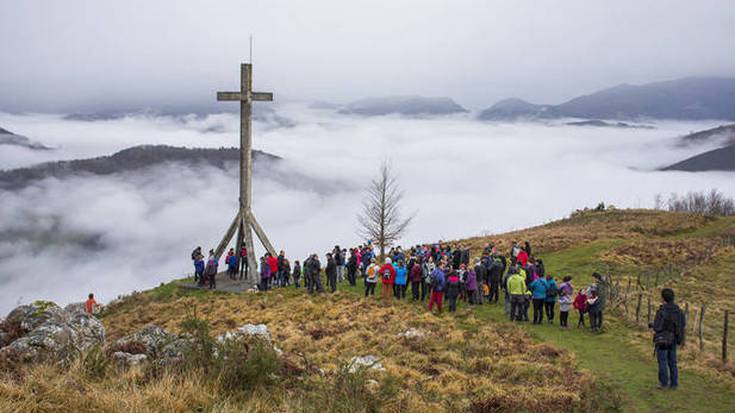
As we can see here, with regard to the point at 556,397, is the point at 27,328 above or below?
above

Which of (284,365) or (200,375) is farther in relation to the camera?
(284,365)

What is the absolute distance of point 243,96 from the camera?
23.1m

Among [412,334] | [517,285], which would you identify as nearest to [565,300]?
[517,285]

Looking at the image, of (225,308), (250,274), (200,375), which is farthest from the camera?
(250,274)

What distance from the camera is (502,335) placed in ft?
50.8

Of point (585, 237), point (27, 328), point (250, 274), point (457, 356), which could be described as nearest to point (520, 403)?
point (457, 356)

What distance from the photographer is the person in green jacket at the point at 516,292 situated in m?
17.4

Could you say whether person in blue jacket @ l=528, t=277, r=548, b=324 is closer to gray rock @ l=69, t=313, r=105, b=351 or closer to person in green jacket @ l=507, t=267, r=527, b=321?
person in green jacket @ l=507, t=267, r=527, b=321

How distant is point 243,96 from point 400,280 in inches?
381

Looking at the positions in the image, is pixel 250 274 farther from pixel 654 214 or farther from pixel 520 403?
pixel 654 214

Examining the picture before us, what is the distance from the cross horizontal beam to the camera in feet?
75.9

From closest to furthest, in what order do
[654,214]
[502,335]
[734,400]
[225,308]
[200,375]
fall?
[200,375], [734,400], [502,335], [225,308], [654,214]

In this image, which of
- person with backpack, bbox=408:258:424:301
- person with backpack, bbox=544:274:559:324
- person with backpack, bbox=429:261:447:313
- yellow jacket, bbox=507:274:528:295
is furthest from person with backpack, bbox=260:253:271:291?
person with backpack, bbox=544:274:559:324

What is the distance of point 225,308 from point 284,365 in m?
11.0
